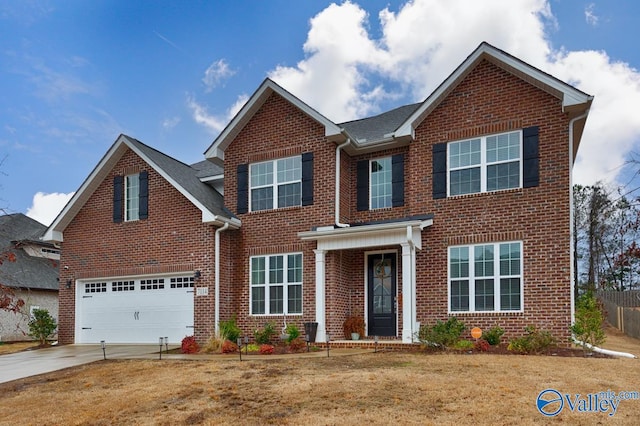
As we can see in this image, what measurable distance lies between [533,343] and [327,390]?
582cm

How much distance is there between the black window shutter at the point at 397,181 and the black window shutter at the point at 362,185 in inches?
33.9

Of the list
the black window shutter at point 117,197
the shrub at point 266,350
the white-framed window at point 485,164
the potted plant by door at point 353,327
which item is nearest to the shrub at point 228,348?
the shrub at point 266,350

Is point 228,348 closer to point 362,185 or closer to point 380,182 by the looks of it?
point 362,185

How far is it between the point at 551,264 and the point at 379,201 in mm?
5019

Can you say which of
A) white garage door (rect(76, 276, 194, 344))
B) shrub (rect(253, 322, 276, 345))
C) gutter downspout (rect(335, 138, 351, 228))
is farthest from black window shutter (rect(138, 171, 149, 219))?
gutter downspout (rect(335, 138, 351, 228))

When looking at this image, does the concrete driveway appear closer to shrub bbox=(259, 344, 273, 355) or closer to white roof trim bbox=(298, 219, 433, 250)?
shrub bbox=(259, 344, 273, 355)

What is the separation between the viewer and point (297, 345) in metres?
13.9

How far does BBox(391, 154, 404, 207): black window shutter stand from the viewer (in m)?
15.3

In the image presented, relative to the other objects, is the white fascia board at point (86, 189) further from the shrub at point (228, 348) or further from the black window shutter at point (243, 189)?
the shrub at point (228, 348)

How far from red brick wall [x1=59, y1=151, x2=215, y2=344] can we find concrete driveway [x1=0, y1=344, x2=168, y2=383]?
163cm

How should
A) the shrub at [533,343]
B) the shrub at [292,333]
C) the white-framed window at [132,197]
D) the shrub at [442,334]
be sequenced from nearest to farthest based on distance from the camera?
the shrub at [533,343], the shrub at [442,334], the shrub at [292,333], the white-framed window at [132,197]

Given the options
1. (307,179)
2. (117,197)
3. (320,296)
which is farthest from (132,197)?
(320,296)

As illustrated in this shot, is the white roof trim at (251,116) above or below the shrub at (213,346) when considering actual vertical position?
above

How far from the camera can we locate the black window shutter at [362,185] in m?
16.0
